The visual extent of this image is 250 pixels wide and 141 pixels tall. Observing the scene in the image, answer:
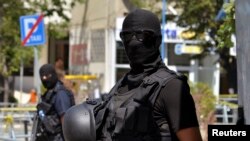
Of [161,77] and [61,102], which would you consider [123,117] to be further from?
[61,102]

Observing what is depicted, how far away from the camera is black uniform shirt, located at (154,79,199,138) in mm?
3172

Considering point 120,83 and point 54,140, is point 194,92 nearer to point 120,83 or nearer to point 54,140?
point 54,140

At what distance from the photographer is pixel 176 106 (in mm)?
3180

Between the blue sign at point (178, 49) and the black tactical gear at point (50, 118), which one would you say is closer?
the black tactical gear at point (50, 118)

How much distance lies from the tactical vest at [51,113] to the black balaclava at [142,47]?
4.16m

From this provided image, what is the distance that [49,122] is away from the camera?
24.5 ft

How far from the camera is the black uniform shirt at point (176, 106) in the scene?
3172 millimetres

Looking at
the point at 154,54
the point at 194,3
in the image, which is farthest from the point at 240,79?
the point at 194,3

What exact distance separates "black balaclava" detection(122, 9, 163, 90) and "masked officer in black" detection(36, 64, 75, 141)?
403 centimetres

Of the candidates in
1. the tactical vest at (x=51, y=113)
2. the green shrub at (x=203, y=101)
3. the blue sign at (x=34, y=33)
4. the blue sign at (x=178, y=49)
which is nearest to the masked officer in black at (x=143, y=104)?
the tactical vest at (x=51, y=113)

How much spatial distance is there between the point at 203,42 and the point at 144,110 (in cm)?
2042

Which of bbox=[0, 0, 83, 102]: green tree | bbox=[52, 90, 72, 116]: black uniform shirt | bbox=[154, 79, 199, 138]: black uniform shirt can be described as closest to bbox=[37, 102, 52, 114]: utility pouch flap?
bbox=[52, 90, 72, 116]: black uniform shirt

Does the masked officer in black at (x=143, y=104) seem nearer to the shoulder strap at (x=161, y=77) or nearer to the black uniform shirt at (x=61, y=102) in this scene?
the shoulder strap at (x=161, y=77)

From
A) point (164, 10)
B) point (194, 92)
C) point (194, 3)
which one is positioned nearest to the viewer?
point (194, 92)
